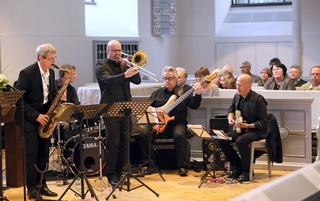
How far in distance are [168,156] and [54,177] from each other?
1517mm

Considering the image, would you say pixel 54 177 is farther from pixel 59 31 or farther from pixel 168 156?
pixel 59 31

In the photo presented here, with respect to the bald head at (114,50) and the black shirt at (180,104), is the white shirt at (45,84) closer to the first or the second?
the bald head at (114,50)

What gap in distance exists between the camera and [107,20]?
43.3 ft

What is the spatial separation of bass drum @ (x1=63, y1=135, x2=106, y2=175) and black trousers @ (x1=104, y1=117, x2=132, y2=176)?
4.8 inches

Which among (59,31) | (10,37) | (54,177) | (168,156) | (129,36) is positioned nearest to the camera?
(54,177)

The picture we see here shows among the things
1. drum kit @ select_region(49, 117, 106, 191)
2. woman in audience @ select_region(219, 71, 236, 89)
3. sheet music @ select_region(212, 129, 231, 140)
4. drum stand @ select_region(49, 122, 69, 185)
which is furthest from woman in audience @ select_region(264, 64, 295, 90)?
drum stand @ select_region(49, 122, 69, 185)

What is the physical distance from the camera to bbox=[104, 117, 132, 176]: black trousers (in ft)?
22.9

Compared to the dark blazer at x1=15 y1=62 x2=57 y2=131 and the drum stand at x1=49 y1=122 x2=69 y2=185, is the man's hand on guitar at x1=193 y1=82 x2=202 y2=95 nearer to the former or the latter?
the drum stand at x1=49 y1=122 x2=69 y2=185

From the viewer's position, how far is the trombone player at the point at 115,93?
23.0 ft

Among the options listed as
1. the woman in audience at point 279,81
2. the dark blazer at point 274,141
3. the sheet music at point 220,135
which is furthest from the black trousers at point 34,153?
the woman in audience at point 279,81

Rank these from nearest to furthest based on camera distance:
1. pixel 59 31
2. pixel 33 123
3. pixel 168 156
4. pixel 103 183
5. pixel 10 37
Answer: pixel 33 123 < pixel 103 183 < pixel 168 156 < pixel 10 37 < pixel 59 31

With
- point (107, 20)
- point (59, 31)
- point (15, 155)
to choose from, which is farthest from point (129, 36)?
point (15, 155)

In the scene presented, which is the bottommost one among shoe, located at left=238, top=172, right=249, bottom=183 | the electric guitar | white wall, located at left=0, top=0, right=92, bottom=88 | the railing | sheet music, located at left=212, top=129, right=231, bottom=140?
shoe, located at left=238, top=172, right=249, bottom=183

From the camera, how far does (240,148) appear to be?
24.5ft
